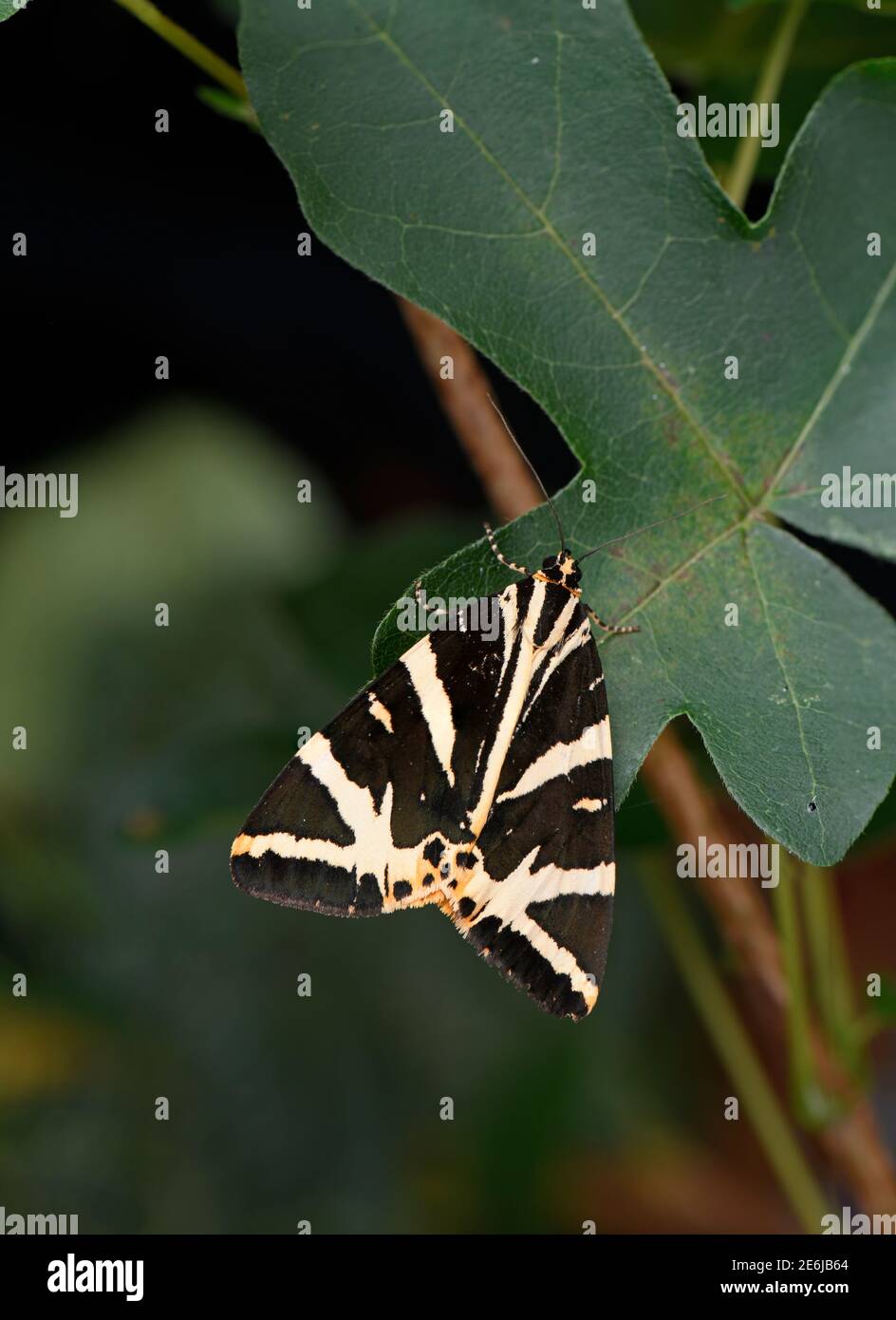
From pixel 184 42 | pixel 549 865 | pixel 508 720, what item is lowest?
pixel 549 865

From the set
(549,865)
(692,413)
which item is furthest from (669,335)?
(549,865)

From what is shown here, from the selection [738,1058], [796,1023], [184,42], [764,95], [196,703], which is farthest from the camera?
[196,703]

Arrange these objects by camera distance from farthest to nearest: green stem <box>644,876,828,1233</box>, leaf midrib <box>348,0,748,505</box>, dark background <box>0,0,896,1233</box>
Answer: dark background <box>0,0,896,1233</box>
green stem <box>644,876,828,1233</box>
leaf midrib <box>348,0,748,505</box>

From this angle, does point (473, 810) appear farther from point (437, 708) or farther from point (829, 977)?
point (829, 977)

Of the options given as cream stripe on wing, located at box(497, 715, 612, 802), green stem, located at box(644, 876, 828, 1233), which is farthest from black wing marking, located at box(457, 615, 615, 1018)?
green stem, located at box(644, 876, 828, 1233)

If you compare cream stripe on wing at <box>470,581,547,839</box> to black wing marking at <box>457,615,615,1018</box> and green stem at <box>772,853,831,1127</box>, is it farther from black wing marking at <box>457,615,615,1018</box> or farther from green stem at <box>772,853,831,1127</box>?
green stem at <box>772,853,831,1127</box>

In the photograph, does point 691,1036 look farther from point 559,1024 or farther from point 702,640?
point 702,640
